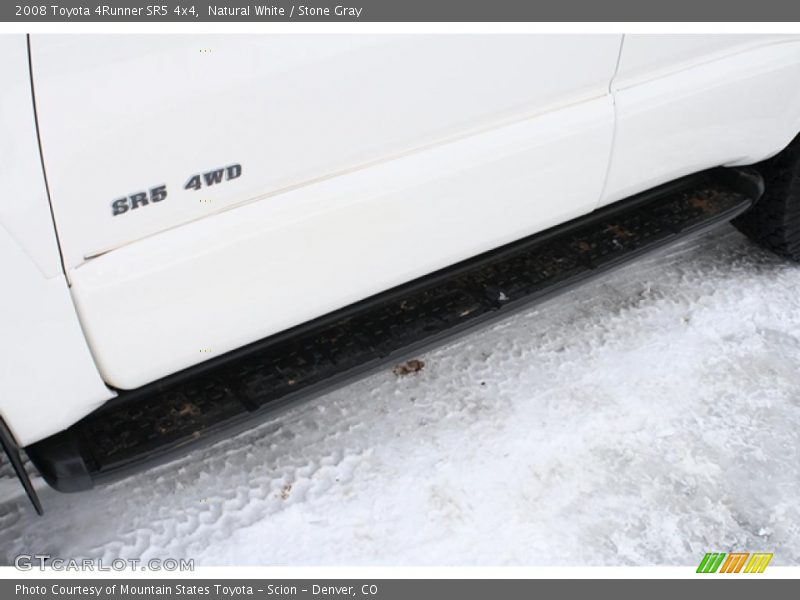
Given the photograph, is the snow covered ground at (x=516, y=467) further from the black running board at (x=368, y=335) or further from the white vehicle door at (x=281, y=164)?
the white vehicle door at (x=281, y=164)

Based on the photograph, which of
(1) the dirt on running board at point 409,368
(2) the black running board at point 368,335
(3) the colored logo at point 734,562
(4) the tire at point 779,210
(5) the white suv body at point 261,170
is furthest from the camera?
(4) the tire at point 779,210

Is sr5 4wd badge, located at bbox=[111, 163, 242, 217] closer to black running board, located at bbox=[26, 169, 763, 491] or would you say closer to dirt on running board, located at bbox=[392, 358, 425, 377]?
black running board, located at bbox=[26, 169, 763, 491]

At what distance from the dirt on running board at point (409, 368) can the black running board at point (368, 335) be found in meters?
0.37

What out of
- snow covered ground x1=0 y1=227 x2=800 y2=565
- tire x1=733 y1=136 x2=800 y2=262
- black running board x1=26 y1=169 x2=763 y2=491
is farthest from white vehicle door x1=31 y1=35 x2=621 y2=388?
tire x1=733 y1=136 x2=800 y2=262

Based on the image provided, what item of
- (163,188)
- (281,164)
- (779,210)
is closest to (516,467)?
(281,164)

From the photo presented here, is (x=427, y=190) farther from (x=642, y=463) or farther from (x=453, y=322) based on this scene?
(x=642, y=463)

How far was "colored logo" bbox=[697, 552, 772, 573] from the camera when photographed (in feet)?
7.13

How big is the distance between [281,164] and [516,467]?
109 centimetres

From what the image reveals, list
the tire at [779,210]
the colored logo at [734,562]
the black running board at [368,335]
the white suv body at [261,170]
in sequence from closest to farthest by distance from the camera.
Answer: the white suv body at [261,170]
the black running board at [368,335]
the colored logo at [734,562]
the tire at [779,210]

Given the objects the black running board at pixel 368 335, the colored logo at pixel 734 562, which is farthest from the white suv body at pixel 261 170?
the colored logo at pixel 734 562

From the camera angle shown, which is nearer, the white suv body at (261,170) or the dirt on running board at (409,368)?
the white suv body at (261,170)

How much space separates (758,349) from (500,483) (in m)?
1.05

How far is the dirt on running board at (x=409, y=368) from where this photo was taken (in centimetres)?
270

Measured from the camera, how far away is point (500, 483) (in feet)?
7.65
